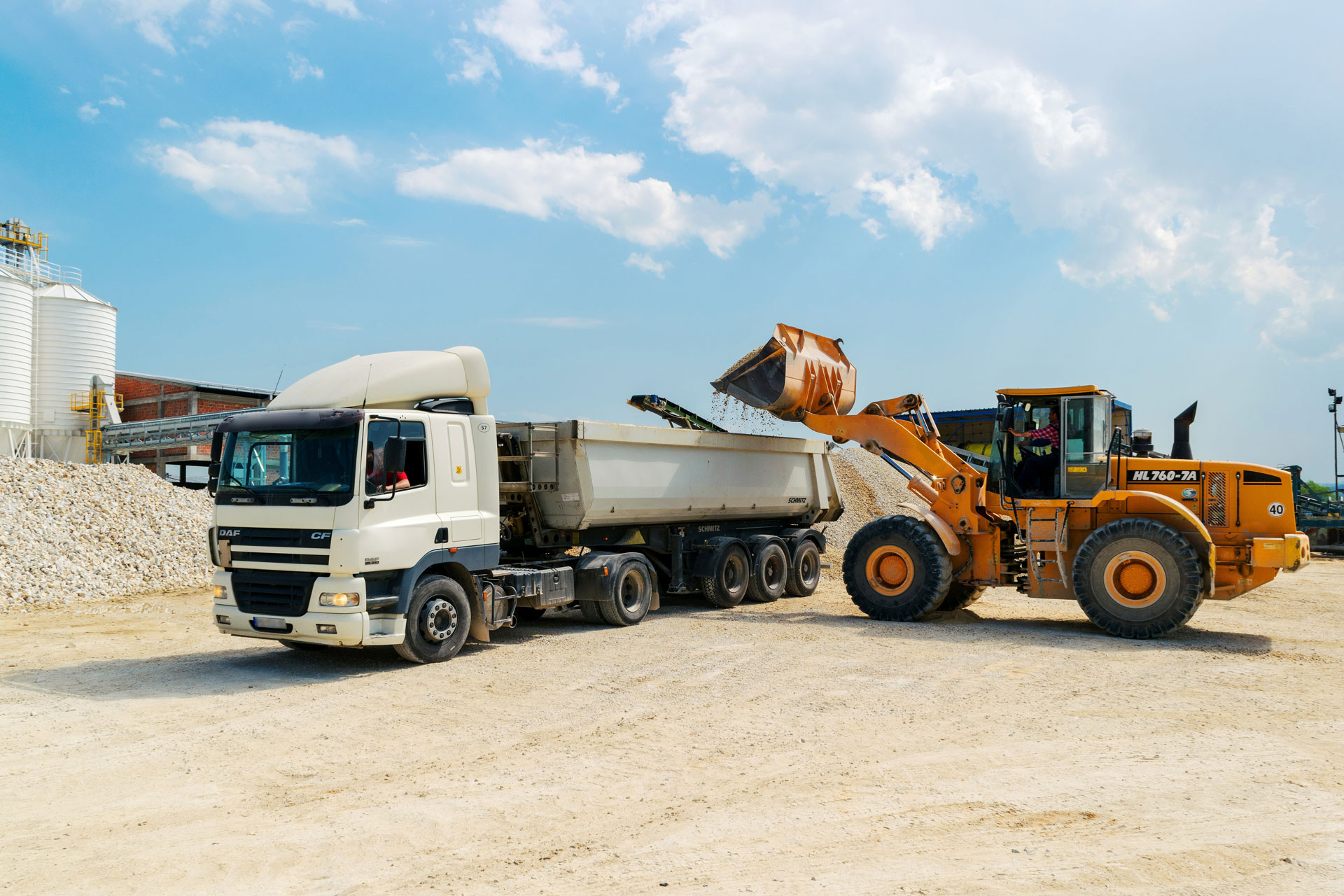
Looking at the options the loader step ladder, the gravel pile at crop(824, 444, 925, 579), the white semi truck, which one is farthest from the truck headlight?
the gravel pile at crop(824, 444, 925, 579)

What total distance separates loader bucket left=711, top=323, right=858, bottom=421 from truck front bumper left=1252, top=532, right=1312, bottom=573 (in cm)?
618

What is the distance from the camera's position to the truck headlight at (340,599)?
9.01 m

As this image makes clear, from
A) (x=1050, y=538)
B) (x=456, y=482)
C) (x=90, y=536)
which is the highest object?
(x=456, y=482)

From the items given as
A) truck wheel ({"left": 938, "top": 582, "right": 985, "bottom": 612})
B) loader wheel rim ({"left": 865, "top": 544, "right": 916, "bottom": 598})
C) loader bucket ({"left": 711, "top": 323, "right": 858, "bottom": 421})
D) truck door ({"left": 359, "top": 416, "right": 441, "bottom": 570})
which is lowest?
truck wheel ({"left": 938, "top": 582, "right": 985, "bottom": 612})

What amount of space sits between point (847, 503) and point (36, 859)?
85.8 feet

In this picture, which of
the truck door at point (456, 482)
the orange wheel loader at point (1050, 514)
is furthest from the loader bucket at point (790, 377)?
the truck door at point (456, 482)

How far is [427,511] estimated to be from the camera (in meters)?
9.82

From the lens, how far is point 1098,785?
5.91 metres

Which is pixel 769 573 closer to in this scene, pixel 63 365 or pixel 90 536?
pixel 90 536

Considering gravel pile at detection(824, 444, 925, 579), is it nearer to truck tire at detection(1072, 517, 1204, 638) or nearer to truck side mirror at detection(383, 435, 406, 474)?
truck tire at detection(1072, 517, 1204, 638)

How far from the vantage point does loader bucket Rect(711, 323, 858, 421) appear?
14.2m

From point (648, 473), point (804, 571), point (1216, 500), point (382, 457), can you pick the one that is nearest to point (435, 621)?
point (382, 457)

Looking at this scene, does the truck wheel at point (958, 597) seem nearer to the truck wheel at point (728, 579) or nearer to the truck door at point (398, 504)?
the truck wheel at point (728, 579)

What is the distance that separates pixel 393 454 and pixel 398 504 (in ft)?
1.88
